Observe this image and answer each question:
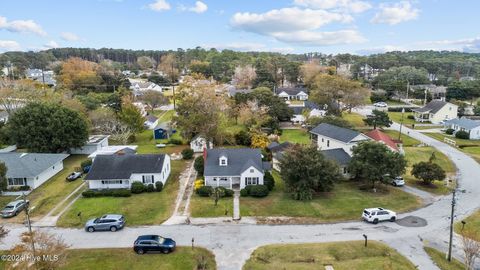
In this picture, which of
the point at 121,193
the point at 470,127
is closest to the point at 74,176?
the point at 121,193

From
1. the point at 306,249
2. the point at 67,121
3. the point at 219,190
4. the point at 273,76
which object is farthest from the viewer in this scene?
the point at 273,76

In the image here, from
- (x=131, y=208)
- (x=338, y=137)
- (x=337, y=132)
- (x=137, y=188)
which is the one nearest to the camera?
(x=131, y=208)

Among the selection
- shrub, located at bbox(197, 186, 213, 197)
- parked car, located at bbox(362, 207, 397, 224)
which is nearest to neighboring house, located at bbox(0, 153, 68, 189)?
shrub, located at bbox(197, 186, 213, 197)

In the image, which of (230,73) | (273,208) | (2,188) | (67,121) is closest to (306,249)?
(273,208)

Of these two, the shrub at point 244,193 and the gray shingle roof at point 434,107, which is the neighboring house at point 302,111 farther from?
the shrub at point 244,193

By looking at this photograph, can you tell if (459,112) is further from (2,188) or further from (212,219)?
(2,188)

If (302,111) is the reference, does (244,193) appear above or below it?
below

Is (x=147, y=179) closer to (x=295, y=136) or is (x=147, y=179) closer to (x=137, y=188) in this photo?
(x=137, y=188)
